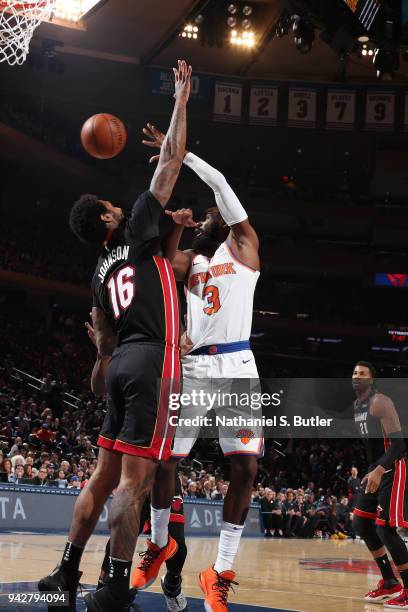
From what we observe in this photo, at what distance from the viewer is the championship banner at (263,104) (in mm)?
30047

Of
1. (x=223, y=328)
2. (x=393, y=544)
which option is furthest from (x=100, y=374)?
(x=393, y=544)

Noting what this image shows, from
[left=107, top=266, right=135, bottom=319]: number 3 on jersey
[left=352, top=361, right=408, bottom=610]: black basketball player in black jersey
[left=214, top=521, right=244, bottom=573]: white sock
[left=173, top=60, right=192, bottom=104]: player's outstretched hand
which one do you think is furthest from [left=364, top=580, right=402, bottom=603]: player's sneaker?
[left=173, top=60, right=192, bottom=104]: player's outstretched hand

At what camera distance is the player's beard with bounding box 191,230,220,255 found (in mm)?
5750

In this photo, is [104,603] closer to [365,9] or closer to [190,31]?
[365,9]

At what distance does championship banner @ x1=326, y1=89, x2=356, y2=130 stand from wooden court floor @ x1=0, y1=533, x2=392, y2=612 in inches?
827

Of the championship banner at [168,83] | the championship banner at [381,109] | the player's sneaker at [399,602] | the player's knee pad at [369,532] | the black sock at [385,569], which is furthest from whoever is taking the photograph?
the championship banner at [381,109]

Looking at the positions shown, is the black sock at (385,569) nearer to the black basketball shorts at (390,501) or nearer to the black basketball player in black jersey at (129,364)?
the black basketball shorts at (390,501)

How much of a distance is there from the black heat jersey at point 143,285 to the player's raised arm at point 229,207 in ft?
2.81

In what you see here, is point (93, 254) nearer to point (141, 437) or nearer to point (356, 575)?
point (356, 575)

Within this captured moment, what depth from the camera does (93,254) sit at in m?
32.7

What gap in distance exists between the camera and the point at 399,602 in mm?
6363

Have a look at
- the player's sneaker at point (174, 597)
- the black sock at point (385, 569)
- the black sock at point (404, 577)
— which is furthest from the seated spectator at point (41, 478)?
the player's sneaker at point (174, 597)

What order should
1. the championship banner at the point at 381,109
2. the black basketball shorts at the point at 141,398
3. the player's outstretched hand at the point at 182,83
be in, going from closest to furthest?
the black basketball shorts at the point at 141,398, the player's outstretched hand at the point at 182,83, the championship banner at the point at 381,109

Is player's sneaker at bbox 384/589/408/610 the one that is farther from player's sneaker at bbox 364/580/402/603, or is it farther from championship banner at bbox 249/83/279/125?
championship banner at bbox 249/83/279/125
